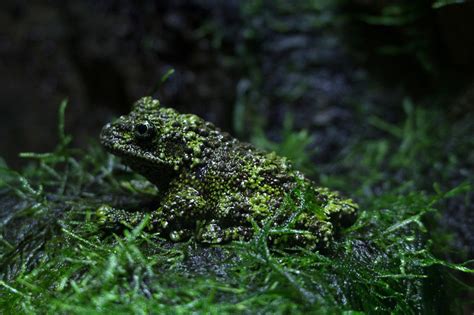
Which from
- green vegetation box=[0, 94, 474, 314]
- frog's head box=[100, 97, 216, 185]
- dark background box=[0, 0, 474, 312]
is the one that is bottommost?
green vegetation box=[0, 94, 474, 314]

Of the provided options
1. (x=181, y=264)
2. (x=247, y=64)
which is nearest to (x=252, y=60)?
(x=247, y=64)

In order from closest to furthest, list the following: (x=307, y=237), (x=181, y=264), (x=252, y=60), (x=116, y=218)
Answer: (x=181, y=264), (x=307, y=237), (x=116, y=218), (x=252, y=60)

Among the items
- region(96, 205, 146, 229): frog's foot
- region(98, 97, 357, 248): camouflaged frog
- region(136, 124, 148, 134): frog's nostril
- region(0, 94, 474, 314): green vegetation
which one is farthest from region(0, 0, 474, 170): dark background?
region(96, 205, 146, 229): frog's foot

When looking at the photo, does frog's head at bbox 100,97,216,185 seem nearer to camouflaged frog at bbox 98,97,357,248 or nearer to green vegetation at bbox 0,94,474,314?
camouflaged frog at bbox 98,97,357,248

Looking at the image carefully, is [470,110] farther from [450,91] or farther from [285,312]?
[285,312]

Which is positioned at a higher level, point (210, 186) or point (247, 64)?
point (247, 64)

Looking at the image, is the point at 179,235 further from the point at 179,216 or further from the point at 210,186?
the point at 210,186

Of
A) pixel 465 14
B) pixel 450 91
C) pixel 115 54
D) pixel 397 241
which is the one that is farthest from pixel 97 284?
pixel 115 54

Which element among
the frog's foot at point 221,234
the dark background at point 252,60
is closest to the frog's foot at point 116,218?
the frog's foot at point 221,234
